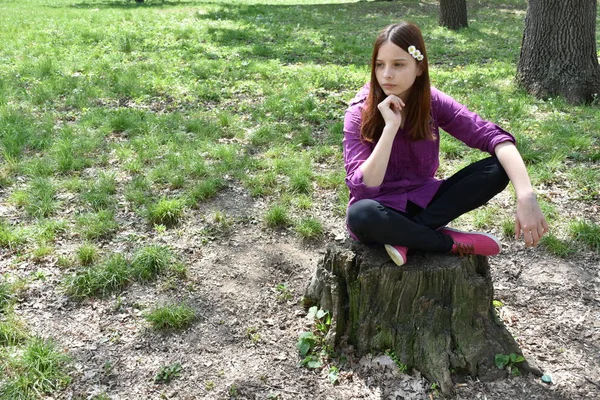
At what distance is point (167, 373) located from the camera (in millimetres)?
3117

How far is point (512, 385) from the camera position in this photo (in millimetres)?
2943

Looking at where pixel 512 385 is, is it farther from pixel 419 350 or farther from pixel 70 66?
pixel 70 66

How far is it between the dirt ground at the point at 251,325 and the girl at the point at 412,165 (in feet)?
2.61

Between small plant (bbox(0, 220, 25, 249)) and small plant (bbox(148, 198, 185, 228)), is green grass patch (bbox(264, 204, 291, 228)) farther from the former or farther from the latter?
small plant (bbox(0, 220, 25, 249))

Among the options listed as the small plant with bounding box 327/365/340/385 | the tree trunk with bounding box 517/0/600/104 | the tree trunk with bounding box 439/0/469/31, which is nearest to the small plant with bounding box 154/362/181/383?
the small plant with bounding box 327/365/340/385

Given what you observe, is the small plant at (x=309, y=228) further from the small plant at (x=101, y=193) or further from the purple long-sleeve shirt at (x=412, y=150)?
the small plant at (x=101, y=193)

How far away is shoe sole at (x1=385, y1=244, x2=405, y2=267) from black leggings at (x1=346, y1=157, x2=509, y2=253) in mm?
33

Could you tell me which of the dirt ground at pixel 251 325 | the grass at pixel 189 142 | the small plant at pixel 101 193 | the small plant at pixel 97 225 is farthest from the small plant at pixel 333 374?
the small plant at pixel 101 193

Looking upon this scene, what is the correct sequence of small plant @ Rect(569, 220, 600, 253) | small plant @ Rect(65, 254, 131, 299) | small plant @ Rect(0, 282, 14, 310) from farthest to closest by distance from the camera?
small plant @ Rect(569, 220, 600, 253) < small plant @ Rect(65, 254, 131, 299) < small plant @ Rect(0, 282, 14, 310)

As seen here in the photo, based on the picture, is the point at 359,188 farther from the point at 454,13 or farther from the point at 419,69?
the point at 454,13

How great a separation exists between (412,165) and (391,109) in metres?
0.45

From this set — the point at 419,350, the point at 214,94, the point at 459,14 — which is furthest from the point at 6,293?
the point at 459,14

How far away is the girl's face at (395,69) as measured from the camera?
9.43ft

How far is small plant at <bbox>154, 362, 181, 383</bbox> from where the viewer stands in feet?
10.2
